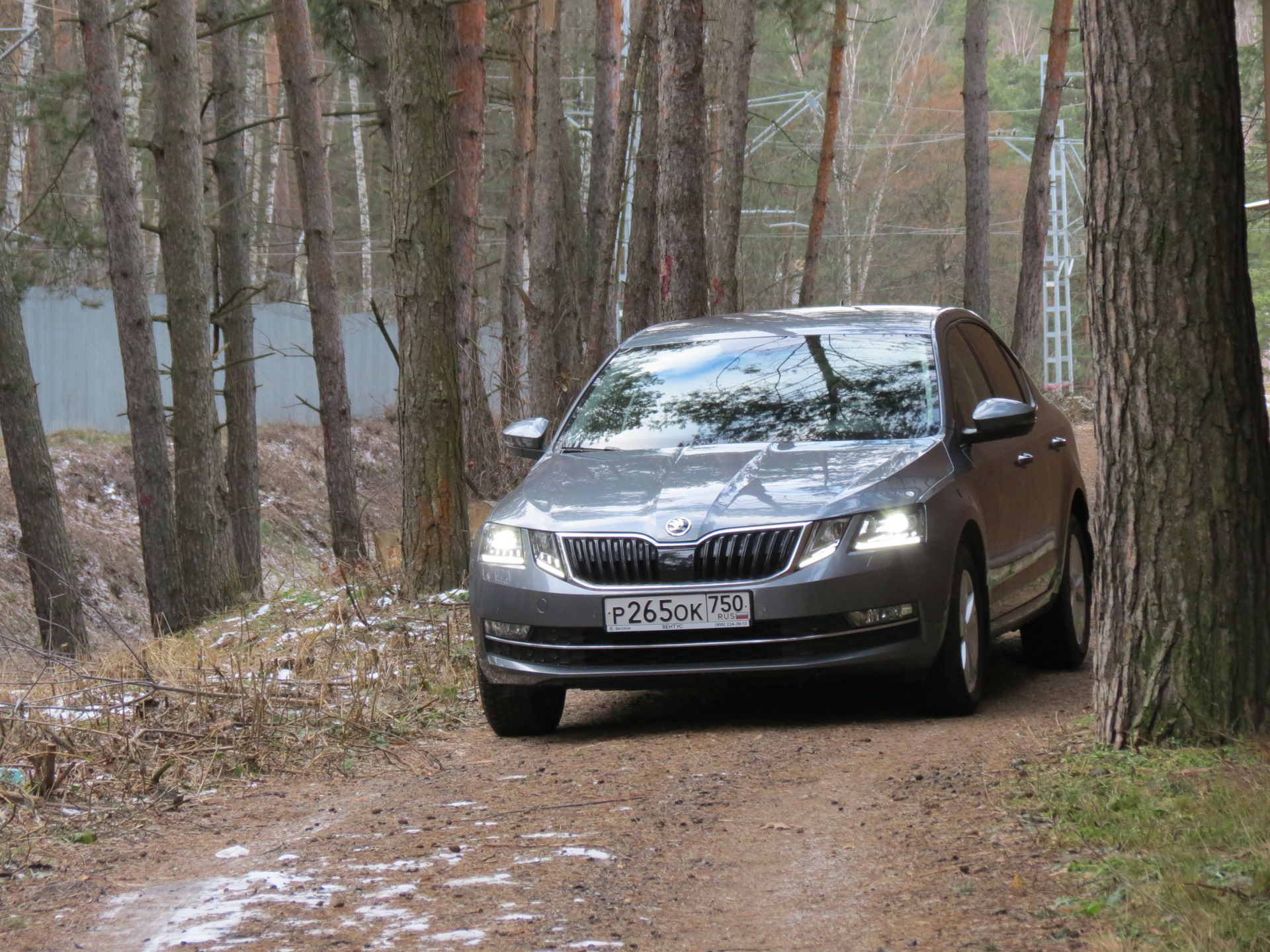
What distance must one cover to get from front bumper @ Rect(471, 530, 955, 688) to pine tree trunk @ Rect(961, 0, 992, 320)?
19.6m

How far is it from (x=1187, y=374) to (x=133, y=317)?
1240cm

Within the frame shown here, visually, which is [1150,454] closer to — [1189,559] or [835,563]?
[1189,559]

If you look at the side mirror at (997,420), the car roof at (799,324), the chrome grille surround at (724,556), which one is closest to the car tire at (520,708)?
the chrome grille surround at (724,556)

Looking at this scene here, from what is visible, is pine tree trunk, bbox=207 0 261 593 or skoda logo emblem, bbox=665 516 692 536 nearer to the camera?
skoda logo emblem, bbox=665 516 692 536

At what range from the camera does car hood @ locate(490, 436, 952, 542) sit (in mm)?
5797

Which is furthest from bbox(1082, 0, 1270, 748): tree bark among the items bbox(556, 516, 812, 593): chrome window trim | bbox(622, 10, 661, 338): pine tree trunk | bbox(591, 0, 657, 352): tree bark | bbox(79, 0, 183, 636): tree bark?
bbox(591, 0, 657, 352): tree bark

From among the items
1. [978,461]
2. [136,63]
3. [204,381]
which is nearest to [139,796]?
[978,461]

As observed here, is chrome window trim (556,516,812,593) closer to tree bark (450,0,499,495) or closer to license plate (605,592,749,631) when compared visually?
license plate (605,592,749,631)

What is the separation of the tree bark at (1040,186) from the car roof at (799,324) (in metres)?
18.3

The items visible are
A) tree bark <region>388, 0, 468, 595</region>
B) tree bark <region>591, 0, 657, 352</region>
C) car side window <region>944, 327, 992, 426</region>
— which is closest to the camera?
car side window <region>944, 327, 992, 426</region>

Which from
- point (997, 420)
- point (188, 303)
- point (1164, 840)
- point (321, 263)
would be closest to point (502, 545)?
point (997, 420)

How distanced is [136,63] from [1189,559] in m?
44.7

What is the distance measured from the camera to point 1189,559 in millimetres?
4863

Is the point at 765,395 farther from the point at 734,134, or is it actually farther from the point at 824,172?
the point at 824,172
